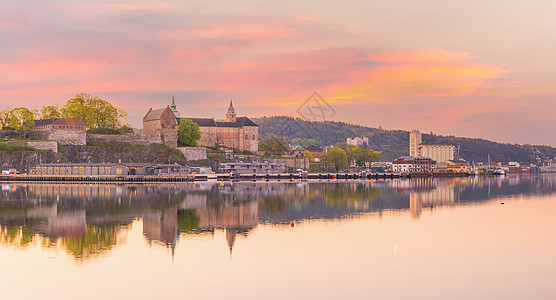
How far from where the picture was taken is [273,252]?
1038 inches

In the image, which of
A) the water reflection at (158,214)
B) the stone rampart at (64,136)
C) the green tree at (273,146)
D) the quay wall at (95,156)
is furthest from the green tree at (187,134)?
the water reflection at (158,214)

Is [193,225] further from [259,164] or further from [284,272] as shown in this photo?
[259,164]

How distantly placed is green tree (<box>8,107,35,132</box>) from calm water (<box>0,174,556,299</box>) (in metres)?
60.6

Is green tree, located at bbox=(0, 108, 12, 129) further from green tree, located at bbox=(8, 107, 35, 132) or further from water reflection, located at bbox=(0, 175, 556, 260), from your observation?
water reflection, located at bbox=(0, 175, 556, 260)

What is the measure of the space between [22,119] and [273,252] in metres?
89.6

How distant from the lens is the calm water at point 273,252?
65.5 ft

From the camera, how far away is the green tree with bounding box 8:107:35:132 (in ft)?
330

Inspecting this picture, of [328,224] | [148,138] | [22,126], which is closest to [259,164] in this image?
[148,138]

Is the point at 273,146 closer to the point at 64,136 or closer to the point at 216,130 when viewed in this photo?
the point at 216,130

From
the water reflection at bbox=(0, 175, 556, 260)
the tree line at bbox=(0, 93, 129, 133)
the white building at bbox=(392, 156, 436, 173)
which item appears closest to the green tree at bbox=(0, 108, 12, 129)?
the tree line at bbox=(0, 93, 129, 133)

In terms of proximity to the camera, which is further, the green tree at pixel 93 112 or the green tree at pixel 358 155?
the green tree at pixel 358 155

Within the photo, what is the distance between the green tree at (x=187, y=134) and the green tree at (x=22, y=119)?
2805 cm

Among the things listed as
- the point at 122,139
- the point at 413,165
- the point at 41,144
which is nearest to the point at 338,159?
the point at 413,165

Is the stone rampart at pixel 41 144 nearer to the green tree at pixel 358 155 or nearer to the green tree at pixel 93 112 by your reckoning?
the green tree at pixel 93 112
